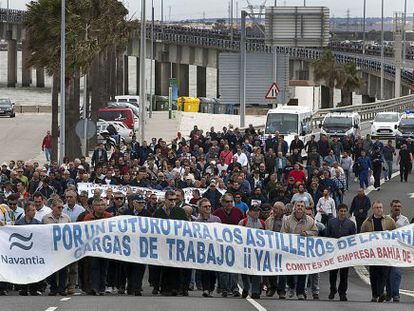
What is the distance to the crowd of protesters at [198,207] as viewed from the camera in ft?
67.2

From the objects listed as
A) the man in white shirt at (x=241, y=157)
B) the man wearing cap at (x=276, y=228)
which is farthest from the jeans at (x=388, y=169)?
the man wearing cap at (x=276, y=228)

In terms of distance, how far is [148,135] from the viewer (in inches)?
2608

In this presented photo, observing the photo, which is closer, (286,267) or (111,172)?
(286,267)

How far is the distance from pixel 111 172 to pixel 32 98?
119098mm

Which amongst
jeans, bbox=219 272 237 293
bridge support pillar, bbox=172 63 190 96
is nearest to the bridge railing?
jeans, bbox=219 272 237 293

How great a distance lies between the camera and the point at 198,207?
69.8ft

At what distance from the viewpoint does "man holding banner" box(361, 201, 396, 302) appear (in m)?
20.4

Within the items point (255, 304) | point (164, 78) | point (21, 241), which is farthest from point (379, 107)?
point (164, 78)

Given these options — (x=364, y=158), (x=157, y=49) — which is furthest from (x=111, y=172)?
(x=157, y=49)

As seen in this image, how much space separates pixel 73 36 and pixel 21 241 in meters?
31.3

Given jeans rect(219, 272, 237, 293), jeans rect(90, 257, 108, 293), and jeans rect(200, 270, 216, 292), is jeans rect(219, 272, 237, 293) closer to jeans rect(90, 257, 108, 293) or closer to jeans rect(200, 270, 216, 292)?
jeans rect(200, 270, 216, 292)

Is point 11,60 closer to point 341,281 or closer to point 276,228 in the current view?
point 276,228

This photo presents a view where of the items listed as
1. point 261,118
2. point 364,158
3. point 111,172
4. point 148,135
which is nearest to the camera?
point 111,172

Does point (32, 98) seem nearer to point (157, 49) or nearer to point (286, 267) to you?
point (157, 49)
